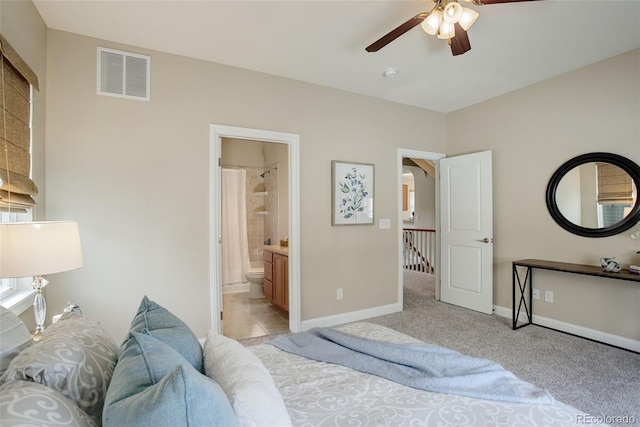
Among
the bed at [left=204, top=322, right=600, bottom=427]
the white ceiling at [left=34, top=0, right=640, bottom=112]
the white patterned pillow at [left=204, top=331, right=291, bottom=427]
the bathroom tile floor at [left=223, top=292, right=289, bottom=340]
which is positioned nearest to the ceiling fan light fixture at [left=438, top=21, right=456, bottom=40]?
the white ceiling at [left=34, top=0, right=640, bottom=112]

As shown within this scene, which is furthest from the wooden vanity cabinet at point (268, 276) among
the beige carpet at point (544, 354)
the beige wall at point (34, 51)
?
the beige wall at point (34, 51)

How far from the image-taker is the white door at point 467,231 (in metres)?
4.00

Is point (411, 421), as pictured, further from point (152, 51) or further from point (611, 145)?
point (611, 145)

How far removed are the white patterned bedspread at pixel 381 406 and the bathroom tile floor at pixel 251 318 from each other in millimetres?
2164

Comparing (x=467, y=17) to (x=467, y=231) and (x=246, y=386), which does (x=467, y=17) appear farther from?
(x=467, y=231)

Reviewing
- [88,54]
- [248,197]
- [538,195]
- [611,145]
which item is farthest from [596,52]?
[248,197]

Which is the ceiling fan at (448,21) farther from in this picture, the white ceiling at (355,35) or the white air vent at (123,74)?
the white air vent at (123,74)

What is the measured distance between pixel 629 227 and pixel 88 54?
510 centimetres

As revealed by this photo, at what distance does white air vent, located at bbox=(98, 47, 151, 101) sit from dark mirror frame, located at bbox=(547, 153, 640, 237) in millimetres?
4256

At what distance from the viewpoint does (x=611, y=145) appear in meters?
3.11

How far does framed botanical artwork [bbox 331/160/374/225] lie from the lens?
3.71 m

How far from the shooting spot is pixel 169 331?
113 cm

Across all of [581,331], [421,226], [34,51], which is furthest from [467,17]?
[421,226]

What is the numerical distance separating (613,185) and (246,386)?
3.90 m
